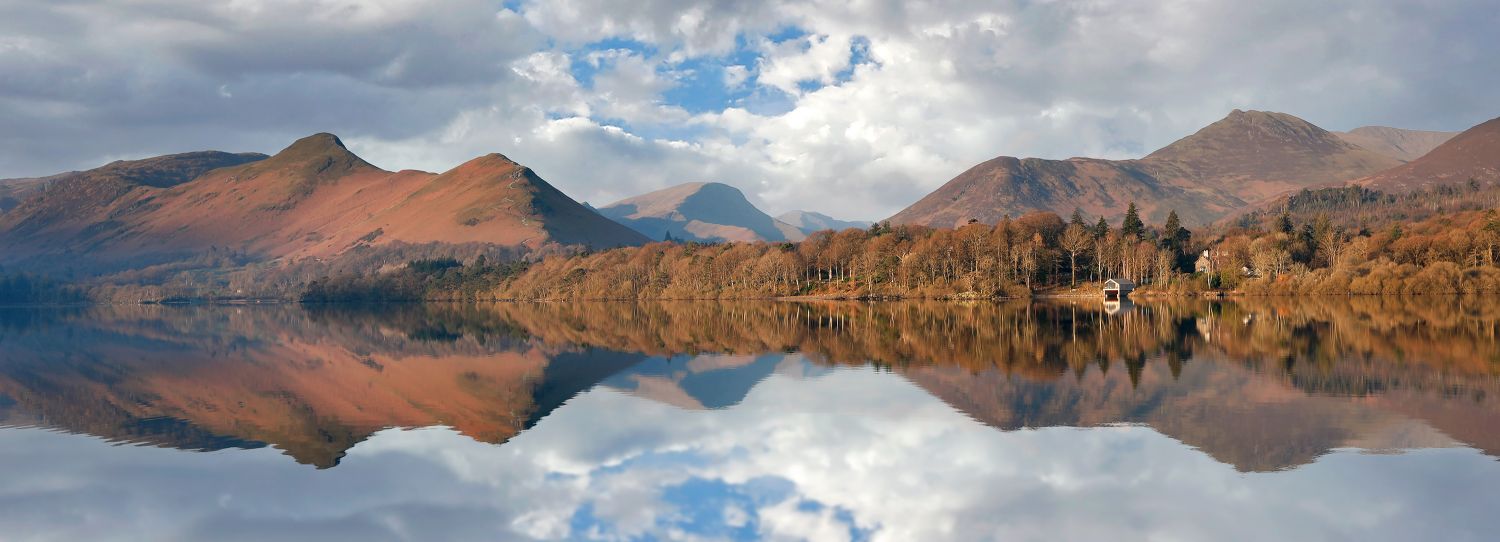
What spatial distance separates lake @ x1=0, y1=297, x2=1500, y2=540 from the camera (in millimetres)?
19000

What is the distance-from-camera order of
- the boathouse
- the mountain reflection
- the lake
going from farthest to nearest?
the boathouse < the mountain reflection < the lake

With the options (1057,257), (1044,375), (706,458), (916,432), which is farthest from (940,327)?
(1057,257)

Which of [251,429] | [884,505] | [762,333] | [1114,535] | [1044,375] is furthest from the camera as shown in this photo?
[762,333]

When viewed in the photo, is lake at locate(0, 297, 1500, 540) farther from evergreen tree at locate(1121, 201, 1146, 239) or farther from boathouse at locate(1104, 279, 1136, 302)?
evergreen tree at locate(1121, 201, 1146, 239)

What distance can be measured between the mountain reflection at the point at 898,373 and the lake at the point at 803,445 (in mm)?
250

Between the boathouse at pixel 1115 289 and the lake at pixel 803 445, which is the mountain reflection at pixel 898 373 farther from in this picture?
the boathouse at pixel 1115 289

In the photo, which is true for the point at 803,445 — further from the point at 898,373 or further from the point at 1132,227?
the point at 1132,227

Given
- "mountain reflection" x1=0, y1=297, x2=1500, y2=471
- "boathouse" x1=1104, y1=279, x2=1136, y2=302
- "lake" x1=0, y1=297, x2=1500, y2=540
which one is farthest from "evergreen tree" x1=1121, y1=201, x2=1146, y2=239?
"lake" x1=0, y1=297, x2=1500, y2=540

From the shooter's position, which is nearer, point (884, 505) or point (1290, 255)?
point (884, 505)

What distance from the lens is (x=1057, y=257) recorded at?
14762 cm

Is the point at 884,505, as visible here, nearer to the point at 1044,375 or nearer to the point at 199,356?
the point at 1044,375

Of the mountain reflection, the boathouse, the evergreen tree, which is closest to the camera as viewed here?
the mountain reflection

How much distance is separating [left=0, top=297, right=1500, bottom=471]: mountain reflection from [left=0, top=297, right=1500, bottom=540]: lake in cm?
25

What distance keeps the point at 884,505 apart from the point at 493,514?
8.91m
